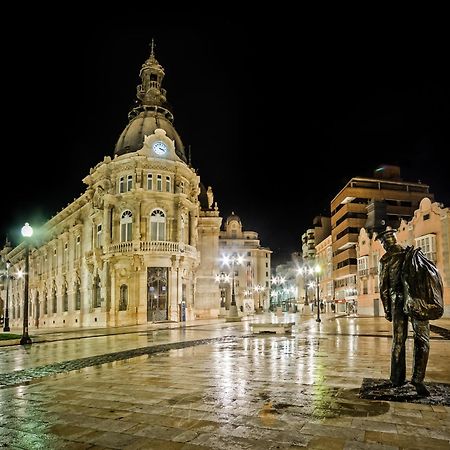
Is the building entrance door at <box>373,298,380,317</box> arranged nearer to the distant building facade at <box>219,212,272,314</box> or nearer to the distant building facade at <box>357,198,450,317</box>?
the distant building facade at <box>357,198,450,317</box>

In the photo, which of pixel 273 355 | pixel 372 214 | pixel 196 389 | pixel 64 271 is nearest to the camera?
pixel 196 389

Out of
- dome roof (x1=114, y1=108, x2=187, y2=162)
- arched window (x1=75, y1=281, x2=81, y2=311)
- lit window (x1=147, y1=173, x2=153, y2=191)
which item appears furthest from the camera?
arched window (x1=75, y1=281, x2=81, y2=311)

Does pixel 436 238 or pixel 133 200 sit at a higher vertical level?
pixel 133 200

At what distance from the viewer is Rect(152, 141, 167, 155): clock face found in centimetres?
4172

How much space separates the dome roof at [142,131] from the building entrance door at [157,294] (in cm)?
1257

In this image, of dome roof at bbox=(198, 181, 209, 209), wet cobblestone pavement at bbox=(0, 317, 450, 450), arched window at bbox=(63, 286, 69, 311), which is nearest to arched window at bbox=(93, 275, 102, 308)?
arched window at bbox=(63, 286, 69, 311)

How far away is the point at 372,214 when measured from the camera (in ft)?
199

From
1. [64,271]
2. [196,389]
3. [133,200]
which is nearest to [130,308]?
[133,200]

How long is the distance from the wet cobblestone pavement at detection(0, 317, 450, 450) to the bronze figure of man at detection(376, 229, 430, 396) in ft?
2.31

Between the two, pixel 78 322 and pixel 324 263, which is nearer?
pixel 78 322

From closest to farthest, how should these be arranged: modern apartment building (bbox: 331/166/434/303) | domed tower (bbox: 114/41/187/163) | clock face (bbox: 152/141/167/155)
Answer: clock face (bbox: 152/141/167/155) → domed tower (bbox: 114/41/187/163) → modern apartment building (bbox: 331/166/434/303)

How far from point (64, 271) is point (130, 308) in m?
19.9

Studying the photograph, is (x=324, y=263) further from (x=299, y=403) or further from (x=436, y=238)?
(x=299, y=403)

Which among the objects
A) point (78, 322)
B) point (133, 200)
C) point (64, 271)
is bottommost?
point (78, 322)
